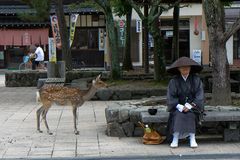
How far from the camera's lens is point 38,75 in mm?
22766

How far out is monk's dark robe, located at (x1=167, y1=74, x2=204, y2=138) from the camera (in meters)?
8.68

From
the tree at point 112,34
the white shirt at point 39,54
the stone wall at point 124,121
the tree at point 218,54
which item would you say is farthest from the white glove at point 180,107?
the white shirt at point 39,54

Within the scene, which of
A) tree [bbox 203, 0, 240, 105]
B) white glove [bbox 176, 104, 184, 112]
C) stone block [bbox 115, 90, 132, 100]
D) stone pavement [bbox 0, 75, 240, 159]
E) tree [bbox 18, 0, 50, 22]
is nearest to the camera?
stone pavement [bbox 0, 75, 240, 159]

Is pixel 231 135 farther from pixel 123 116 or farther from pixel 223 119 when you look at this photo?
pixel 123 116

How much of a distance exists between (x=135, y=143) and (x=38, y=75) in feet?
46.2

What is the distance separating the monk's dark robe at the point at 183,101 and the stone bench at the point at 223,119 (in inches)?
9.0

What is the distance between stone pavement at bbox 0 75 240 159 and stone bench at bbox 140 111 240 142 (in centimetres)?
18

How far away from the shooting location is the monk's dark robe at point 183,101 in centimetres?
868

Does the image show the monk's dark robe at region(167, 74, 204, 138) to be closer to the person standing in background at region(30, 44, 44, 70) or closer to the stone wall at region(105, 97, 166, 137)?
the stone wall at region(105, 97, 166, 137)

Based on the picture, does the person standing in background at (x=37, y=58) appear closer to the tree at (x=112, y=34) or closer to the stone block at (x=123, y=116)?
the tree at (x=112, y=34)

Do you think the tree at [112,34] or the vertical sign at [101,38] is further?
the vertical sign at [101,38]

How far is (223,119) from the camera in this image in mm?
8906

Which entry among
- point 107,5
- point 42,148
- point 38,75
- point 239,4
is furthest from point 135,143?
point 239,4

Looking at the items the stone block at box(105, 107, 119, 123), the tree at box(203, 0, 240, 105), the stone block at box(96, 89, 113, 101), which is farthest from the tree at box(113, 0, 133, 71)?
the stone block at box(105, 107, 119, 123)
